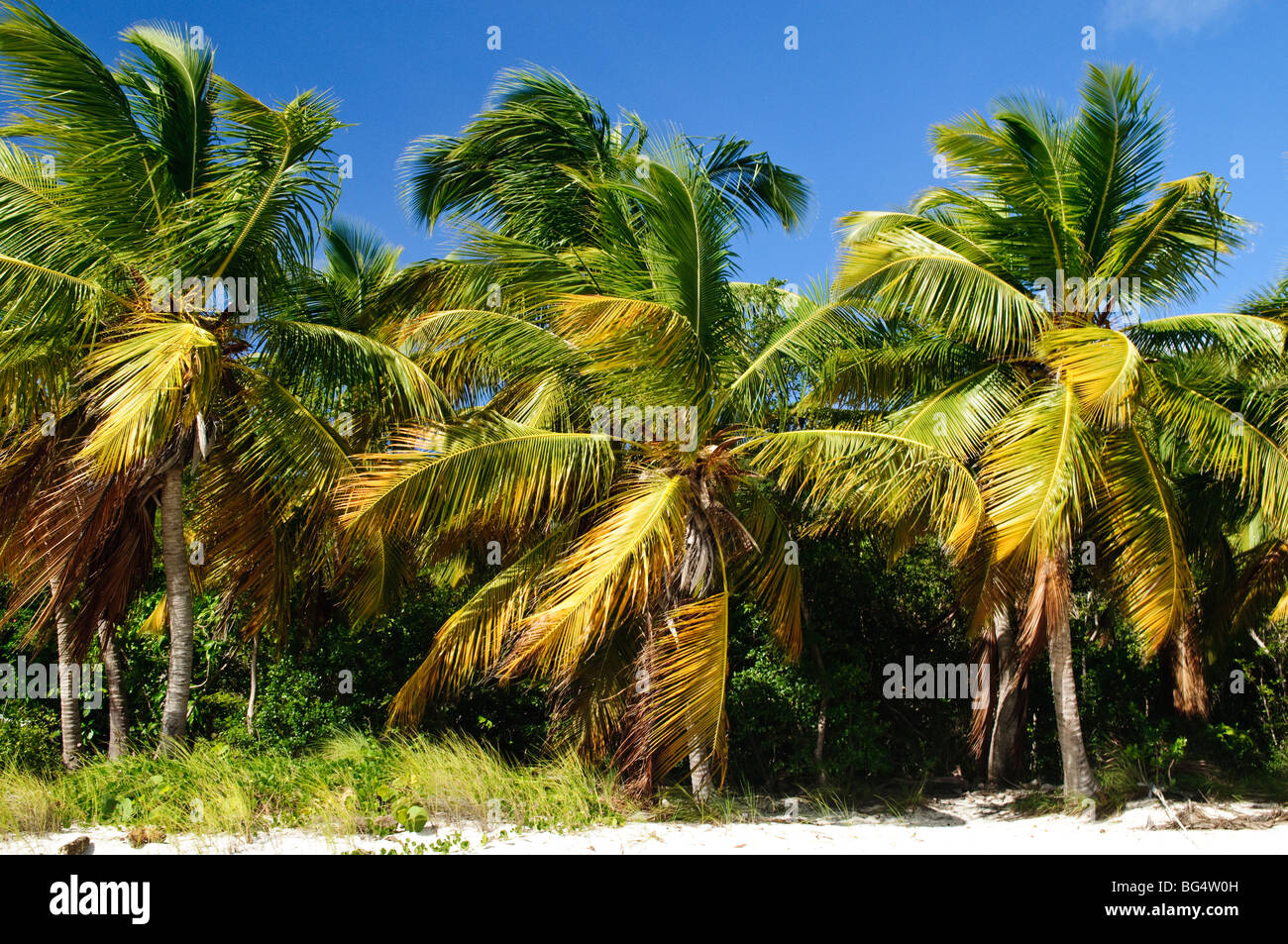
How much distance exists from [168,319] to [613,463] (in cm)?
474

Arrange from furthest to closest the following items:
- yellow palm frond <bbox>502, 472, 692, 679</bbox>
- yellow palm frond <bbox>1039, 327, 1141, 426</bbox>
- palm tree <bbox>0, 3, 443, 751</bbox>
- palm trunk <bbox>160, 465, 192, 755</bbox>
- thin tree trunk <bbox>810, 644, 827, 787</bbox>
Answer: thin tree trunk <bbox>810, 644, 827, 787</bbox> < palm trunk <bbox>160, 465, 192, 755</bbox> < palm tree <bbox>0, 3, 443, 751</bbox> < yellow palm frond <bbox>1039, 327, 1141, 426</bbox> < yellow palm frond <bbox>502, 472, 692, 679</bbox>

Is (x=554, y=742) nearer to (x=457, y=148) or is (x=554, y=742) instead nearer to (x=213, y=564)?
(x=213, y=564)

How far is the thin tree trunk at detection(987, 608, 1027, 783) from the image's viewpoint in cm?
1073

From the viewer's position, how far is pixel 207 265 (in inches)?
370

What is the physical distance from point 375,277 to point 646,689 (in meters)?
8.33

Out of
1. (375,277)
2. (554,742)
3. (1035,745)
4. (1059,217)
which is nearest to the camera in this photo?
(1059,217)

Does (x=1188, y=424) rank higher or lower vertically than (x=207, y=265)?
lower

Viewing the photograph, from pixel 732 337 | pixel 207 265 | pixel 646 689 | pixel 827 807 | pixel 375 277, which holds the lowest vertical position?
pixel 827 807

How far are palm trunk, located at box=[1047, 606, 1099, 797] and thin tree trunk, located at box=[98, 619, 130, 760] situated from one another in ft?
33.2

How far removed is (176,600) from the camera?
32.3ft

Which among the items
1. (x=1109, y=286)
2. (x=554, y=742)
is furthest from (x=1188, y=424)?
(x=554, y=742)

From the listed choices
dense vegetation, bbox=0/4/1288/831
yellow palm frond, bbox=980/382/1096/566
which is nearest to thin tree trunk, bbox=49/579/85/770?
dense vegetation, bbox=0/4/1288/831

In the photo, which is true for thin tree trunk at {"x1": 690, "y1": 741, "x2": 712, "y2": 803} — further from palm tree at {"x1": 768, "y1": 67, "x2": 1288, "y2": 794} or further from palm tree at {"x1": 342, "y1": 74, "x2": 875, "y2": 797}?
palm tree at {"x1": 768, "y1": 67, "x2": 1288, "y2": 794}
